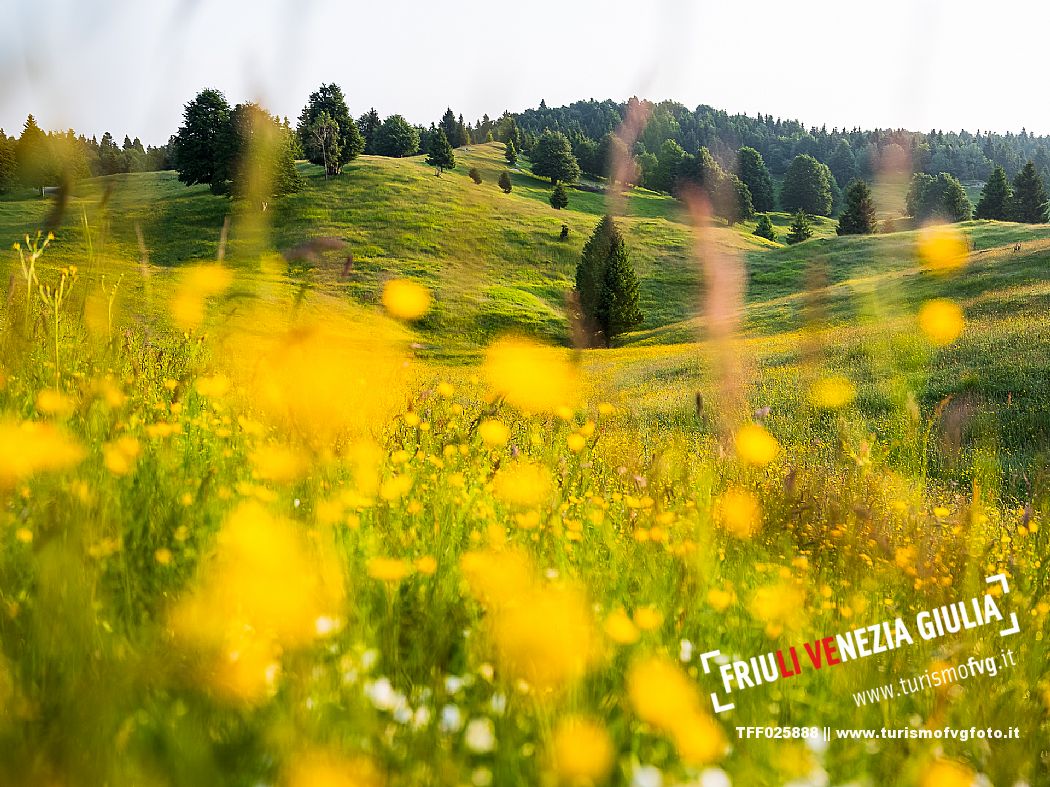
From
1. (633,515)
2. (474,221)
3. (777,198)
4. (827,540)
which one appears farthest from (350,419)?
(777,198)

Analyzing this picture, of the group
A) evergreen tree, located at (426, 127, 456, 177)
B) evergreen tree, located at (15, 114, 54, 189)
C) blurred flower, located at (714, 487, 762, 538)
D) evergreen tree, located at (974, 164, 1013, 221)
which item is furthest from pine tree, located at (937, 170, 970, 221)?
evergreen tree, located at (15, 114, 54, 189)

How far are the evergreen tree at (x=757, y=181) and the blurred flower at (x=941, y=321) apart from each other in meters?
84.2

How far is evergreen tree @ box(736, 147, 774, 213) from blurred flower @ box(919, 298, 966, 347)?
84.2m

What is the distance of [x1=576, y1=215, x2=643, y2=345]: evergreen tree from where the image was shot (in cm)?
4425

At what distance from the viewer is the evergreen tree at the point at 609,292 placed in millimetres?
44250

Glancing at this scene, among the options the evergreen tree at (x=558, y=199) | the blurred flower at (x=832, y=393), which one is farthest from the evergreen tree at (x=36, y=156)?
the evergreen tree at (x=558, y=199)

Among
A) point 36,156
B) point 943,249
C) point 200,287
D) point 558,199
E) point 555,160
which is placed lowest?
point 200,287

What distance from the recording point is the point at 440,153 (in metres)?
79.8

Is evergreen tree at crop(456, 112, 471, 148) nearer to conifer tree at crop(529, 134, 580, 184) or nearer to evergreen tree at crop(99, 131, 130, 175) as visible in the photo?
conifer tree at crop(529, 134, 580, 184)

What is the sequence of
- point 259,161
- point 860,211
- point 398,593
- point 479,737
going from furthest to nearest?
point 860,211
point 259,161
point 398,593
point 479,737

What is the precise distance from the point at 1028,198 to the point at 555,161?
59.5 m

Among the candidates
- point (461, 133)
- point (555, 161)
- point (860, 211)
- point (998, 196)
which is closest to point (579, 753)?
point (860, 211)

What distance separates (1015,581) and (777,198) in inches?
5510

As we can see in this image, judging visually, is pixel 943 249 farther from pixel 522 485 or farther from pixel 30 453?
pixel 30 453
